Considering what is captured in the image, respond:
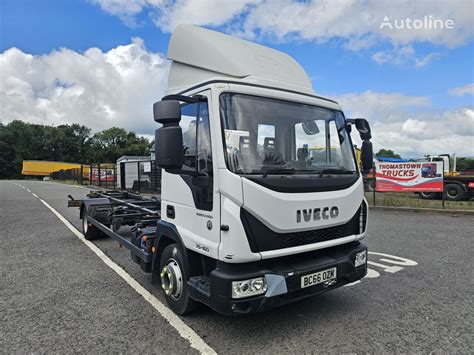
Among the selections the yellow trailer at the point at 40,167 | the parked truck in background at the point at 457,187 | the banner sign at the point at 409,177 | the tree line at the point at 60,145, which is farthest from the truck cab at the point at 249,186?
the tree line at the point at 60,145

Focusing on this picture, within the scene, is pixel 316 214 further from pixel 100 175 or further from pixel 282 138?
pixel 100 175

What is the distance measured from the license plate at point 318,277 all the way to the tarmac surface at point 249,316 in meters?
0.52

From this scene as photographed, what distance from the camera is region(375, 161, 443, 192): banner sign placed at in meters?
12.3

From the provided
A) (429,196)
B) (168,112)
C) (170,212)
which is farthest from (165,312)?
(429,196)

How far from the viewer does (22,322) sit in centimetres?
360

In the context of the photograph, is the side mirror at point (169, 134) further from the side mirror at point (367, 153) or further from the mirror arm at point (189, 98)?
the side mirror at point (367, 153)

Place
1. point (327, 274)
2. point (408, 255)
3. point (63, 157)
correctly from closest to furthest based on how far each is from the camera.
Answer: point (327, 274), point (408, 255), point (63, 157)

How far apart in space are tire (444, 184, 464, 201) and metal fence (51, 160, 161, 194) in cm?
1347

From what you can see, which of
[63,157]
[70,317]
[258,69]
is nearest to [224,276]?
[70,317]

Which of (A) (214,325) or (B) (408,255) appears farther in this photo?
(B) (408,255)

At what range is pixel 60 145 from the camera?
100m

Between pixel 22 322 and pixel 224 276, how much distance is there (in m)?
2.40

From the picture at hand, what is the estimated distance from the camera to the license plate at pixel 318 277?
313 centimetres

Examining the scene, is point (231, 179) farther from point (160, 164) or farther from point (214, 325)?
point (214, 325)
